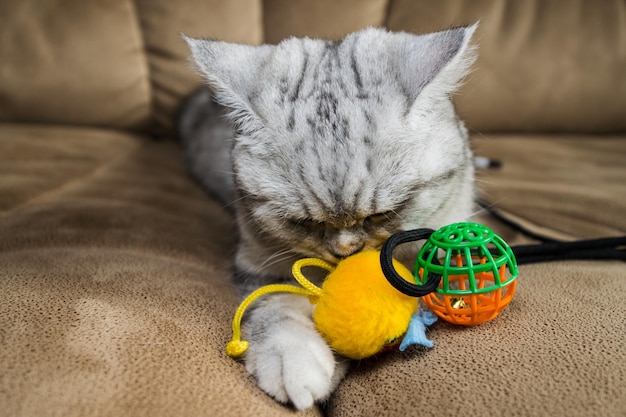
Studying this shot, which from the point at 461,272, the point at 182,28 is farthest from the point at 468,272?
the point at 182,28

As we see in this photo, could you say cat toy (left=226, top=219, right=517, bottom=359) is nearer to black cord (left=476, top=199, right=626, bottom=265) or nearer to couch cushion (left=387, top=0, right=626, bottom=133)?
black cord (left=476, top=199, right=626, bottom=265)

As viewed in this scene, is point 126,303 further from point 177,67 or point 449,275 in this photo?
point 177,67

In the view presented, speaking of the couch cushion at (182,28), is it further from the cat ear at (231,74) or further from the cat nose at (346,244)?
the cat nose at (346,244)

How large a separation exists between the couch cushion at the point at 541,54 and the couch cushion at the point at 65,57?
1136 millimetres

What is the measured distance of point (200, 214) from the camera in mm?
1663

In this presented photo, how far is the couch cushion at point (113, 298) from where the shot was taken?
769 mm

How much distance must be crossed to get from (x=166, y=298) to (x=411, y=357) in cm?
50

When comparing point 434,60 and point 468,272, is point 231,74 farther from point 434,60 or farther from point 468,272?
point 468,272

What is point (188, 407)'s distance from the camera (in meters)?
0.76

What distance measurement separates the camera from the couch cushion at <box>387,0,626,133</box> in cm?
204

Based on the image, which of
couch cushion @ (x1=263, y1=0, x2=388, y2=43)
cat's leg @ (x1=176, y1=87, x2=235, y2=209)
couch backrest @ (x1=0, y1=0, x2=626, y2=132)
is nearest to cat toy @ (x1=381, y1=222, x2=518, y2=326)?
cat's leg @ (x1=176, y1=87, x2=235, y2=209)

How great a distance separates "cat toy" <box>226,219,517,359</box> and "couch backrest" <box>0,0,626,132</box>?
126cm

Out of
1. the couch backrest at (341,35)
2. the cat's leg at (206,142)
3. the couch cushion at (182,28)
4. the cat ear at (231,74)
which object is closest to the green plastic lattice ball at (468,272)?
the cat ear at (231,74)

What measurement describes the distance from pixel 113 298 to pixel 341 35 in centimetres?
142
